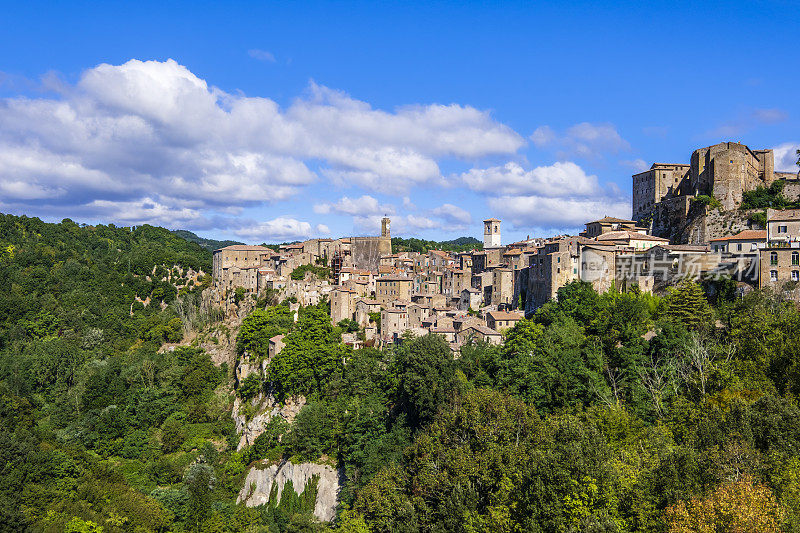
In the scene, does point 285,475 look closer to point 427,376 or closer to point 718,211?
point 427,376

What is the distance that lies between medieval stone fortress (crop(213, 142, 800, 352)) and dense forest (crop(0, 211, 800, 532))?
2.31 meters

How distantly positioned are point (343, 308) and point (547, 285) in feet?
59.7

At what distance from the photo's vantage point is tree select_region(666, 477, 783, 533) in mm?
15438

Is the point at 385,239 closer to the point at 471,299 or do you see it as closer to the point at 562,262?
the point at 471,299

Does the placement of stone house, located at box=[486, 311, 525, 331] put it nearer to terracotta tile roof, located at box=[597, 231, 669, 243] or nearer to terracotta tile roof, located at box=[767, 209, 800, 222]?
terracotta tile roof, located at box=[597, 231, 669, 243]

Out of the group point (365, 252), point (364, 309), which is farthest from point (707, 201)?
point (365, 252)

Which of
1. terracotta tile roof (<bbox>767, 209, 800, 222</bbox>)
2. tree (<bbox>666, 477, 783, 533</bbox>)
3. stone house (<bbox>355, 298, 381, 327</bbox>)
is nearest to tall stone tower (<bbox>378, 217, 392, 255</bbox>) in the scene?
stone house (<bbox>355, 298, 381, 327</bbox>)

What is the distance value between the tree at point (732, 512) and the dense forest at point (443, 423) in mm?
64

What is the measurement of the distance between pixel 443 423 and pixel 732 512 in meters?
16.5

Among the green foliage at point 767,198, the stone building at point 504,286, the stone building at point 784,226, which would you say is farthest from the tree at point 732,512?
the green foliage at point 767,198

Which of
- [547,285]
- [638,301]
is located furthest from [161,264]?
[638,301]

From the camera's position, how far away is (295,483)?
40.4 meters

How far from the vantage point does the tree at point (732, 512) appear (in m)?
15.4

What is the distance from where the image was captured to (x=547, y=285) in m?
46.9
